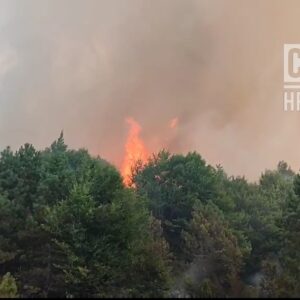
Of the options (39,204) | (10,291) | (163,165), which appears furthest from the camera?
(163,165)

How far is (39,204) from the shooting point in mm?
34906

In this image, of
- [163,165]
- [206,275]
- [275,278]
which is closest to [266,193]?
[163,165]

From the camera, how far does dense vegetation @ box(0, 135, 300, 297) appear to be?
100 ft

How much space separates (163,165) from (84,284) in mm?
33614

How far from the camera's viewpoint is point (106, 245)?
31.0m

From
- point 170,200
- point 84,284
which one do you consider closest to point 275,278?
point 84,284

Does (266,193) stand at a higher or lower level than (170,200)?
higher

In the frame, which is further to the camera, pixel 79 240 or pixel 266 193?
pixel 266 193

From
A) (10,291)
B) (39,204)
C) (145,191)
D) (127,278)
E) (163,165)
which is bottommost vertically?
(10,291)

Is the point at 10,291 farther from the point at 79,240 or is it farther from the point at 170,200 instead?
the point at 170,200

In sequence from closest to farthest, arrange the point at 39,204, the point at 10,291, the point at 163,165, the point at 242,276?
1. the point at 10,291
2. the point at 39,204
3. the point at 242,276
4. the point at 163,165

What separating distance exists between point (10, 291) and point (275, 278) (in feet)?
64.3

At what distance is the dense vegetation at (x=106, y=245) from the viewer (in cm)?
3062

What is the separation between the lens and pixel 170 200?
56.3 metres
